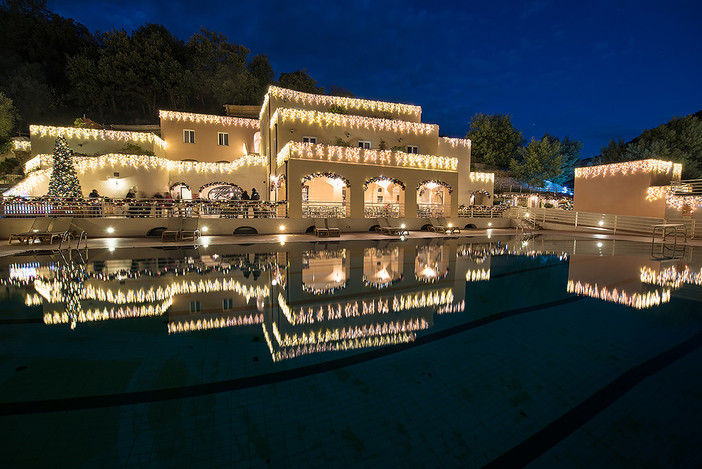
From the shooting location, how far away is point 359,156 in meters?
17.3

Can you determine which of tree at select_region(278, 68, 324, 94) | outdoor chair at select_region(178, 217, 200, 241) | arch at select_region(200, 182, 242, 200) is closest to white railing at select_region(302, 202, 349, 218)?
outdoor chair at select_region(178, 217, 200, 241)

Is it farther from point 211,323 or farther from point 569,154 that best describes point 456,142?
point 569,154

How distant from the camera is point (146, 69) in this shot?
34562 mm

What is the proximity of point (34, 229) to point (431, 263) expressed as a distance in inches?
588

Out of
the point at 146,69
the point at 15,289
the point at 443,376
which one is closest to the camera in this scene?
the point at 443,376

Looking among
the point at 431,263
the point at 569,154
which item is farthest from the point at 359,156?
the point at 569,154

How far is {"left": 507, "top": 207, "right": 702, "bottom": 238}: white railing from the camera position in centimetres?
1748

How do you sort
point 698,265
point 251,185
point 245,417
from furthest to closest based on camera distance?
point 251,185, point 698,265, point 245,417

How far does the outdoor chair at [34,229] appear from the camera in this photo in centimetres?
1143

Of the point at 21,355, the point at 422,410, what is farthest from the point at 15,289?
Answer: the point at 422,410

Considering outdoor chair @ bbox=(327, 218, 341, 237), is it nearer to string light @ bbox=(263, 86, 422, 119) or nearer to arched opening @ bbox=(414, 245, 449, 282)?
arched opening @ bbox=(414, 245, 449, 282)

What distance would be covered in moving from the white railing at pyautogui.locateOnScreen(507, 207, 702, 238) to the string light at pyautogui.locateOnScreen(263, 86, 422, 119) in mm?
10697

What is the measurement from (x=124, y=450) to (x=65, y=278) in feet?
21.9

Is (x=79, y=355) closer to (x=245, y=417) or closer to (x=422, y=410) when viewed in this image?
(x=245, y=417)
